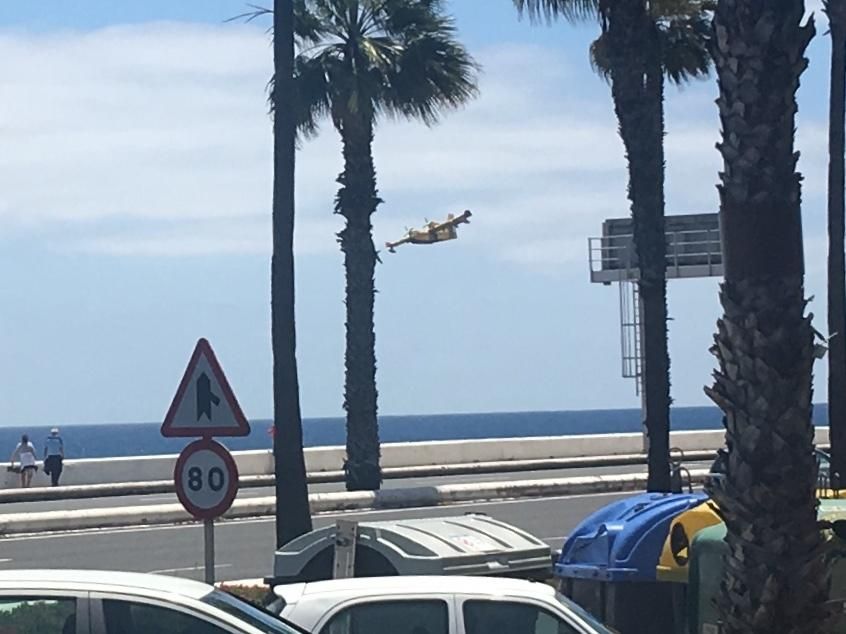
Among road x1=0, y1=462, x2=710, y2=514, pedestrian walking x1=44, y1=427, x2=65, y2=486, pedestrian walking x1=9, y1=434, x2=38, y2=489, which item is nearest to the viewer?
road x1=0, y1=462, x2=710, y2=514

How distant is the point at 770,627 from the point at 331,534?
2714 mm

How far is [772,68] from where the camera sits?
9.35 m

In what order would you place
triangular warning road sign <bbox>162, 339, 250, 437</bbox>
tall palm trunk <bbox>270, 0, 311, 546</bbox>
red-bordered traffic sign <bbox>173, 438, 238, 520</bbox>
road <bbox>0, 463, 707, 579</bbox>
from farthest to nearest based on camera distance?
road <bbox>0, 463, 707, 579</bbox> → tall palm trunk <bbox>270, 0, 311, 546</bbox> → triangular warning road sign <bbox>162, 339, 250, 437</bbox> → red-bordered traffic sign <bbox>173, 438, 238, 520</bbox>

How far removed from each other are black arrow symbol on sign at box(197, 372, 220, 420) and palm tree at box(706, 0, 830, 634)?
136 inches

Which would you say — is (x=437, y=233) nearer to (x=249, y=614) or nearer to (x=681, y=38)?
(x=681, y=38)

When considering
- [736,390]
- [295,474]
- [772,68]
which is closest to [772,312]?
Answer: [736,390]

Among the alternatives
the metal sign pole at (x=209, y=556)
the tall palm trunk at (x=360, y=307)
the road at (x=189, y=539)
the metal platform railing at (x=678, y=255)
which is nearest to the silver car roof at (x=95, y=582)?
the metal sign pole at (x=209, y=556)

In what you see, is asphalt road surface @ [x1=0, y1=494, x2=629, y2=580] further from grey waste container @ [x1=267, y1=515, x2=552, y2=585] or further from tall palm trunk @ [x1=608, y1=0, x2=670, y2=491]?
grey waste container @ [x1=267, y1=515, x2=552, y2=585]

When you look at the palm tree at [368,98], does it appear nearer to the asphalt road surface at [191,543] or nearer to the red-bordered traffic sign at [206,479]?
the asphalt road surface at [191,543]

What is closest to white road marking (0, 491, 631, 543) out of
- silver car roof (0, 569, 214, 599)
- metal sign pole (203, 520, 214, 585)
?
metal sign pole (203, 520, 214, 585)

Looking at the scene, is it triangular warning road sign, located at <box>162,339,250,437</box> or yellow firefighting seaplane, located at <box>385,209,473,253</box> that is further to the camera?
yellow firefighting seaplane, located at <box>385,209,473,253</box>

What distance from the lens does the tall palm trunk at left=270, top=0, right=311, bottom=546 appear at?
56.2ft

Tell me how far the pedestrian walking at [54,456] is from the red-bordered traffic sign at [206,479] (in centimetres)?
2312

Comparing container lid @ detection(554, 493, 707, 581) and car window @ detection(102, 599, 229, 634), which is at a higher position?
car window @ detection(102, 599, 229, 634)
